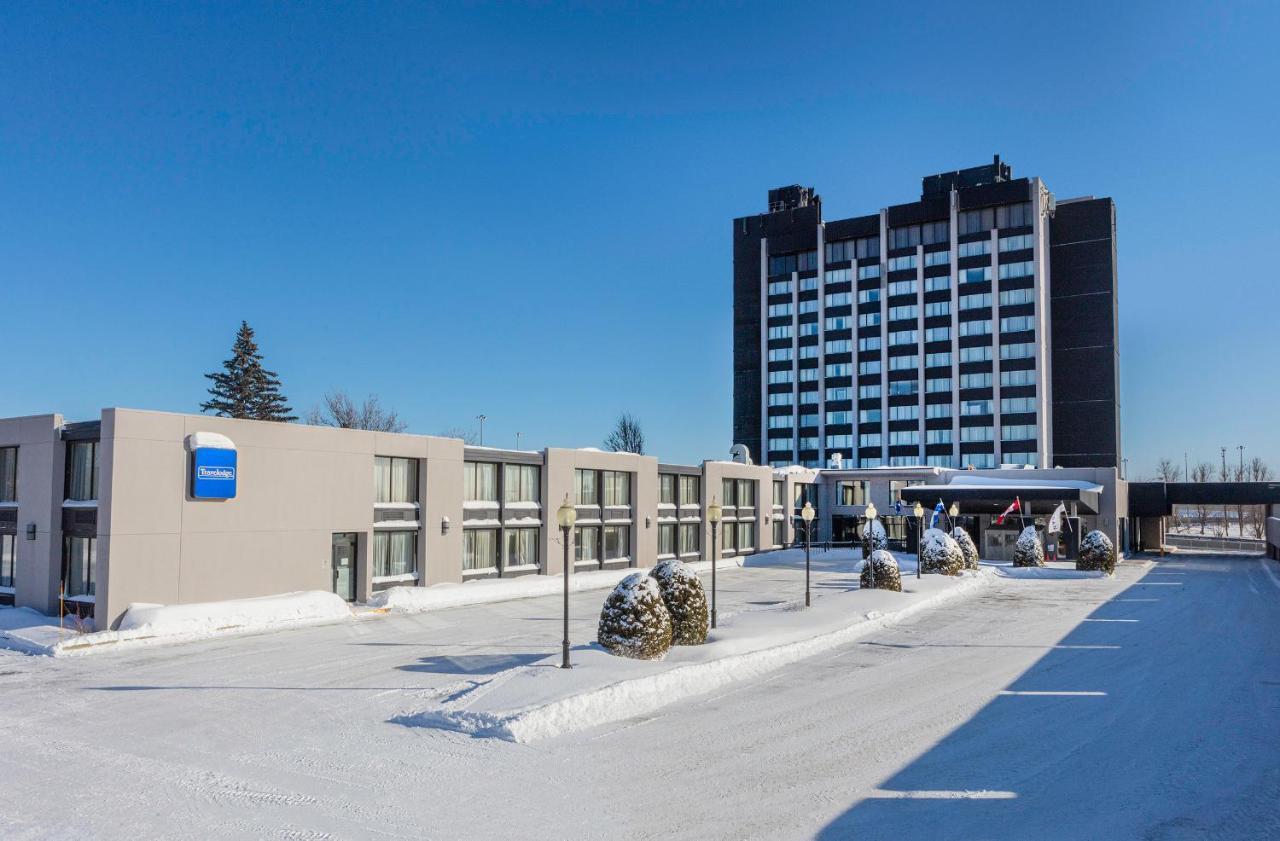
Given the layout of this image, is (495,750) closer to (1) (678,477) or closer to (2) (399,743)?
(2) (399,743)

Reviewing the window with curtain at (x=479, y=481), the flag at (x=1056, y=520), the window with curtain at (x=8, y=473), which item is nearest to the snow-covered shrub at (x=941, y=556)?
the flag at (x=1056, y=520)

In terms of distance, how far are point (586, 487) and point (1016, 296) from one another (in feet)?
241

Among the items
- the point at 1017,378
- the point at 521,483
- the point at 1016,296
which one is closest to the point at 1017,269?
the point at 1016,296

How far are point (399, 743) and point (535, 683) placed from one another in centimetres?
341

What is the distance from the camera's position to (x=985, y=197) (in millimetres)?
103562

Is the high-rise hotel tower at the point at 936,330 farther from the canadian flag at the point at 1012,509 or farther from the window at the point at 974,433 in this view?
the canadian flag at the point at 1012,509

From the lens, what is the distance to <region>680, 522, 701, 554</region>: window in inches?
2140

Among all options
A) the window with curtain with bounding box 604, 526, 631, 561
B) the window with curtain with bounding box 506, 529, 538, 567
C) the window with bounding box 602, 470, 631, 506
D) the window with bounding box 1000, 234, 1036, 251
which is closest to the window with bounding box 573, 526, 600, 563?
the window with curtain with bounding box 604, 526, 631, 561

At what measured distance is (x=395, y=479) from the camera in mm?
35094

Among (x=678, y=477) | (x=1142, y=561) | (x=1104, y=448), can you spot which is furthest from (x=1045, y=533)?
(x=1104, y=448)

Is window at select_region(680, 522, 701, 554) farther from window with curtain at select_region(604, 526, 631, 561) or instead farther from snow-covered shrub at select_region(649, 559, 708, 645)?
snow-covered shrub at select_region(649, 559, 708, 645)

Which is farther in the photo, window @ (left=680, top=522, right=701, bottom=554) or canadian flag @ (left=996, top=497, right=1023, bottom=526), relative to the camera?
canadian flag @ (left=996, top=497, right=1023, bottom=526)

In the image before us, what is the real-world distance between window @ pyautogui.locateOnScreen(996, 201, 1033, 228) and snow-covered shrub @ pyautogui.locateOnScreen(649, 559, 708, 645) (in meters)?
92.5

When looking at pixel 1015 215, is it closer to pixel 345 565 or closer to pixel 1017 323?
pixel 1017 323
